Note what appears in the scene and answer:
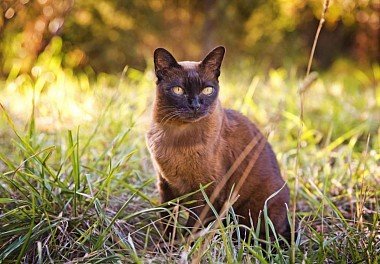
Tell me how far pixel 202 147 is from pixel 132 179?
30.2 inches

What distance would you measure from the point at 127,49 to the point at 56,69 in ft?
5.95

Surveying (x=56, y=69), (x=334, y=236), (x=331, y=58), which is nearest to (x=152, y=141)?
(x=334, y=236)

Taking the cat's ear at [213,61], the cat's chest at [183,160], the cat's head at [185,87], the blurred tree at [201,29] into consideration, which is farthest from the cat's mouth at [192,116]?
the blurred tree at [201,29]

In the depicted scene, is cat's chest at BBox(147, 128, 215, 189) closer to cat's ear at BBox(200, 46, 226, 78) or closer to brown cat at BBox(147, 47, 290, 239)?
brown cat at BBox(147, 47, 290, 239)

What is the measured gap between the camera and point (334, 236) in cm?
216

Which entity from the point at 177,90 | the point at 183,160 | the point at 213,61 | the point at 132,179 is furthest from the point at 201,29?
the point at 183,160

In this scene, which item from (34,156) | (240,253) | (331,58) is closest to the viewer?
(240,253)

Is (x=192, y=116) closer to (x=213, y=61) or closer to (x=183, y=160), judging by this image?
(x=183, y=160)

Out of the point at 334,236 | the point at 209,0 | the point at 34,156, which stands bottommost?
the point at 334,236

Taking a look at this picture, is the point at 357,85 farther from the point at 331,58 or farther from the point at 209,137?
the point at 209,137

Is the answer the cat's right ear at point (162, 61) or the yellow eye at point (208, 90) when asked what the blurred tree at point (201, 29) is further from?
the yellow eye at point (208, 90)

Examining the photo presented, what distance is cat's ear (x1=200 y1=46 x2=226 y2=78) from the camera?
2.35m

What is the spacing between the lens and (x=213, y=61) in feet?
7.79

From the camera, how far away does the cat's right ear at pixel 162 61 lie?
2.33 metres
